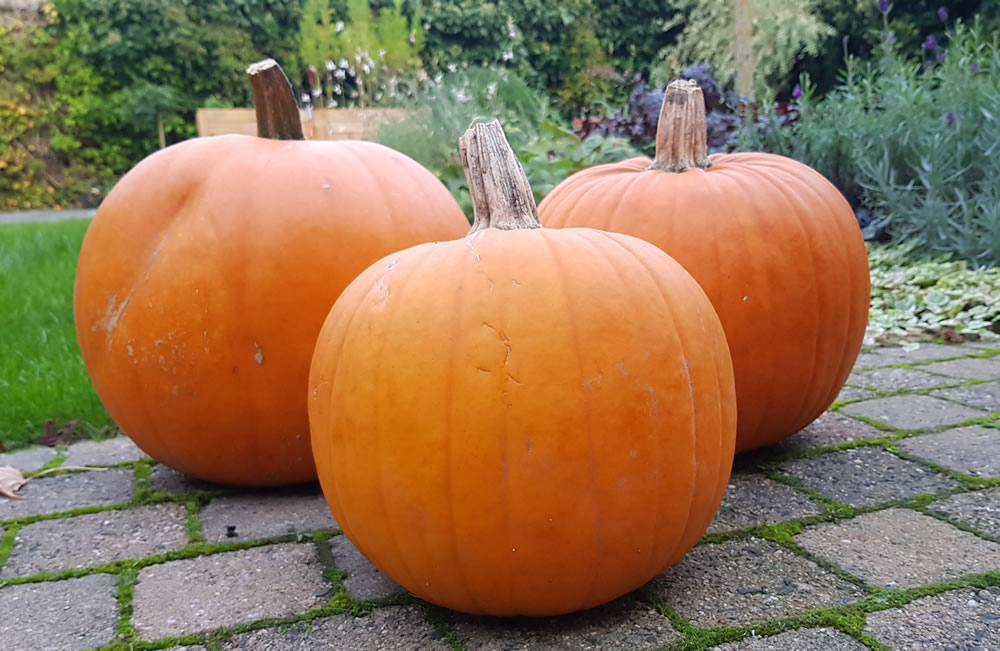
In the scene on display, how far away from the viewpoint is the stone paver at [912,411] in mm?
2348

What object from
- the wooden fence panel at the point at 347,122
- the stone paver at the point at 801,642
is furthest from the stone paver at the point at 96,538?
the wooden fence panel at the point at 347,122

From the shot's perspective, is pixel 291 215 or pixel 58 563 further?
pixel 291 215

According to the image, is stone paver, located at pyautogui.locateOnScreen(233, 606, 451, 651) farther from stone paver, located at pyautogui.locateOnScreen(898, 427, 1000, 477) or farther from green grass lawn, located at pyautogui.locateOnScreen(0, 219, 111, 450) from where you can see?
green grass lawn, located at pyautogui.locateOnScreen(0, 219, 111, 450)

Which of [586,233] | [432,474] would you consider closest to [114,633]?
[432,474]

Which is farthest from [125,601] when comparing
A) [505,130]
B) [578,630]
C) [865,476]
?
[505,130]

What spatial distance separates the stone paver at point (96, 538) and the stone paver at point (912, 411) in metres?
1.96

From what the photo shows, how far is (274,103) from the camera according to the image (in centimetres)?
213

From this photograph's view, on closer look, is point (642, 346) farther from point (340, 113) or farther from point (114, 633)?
point (340, 113)

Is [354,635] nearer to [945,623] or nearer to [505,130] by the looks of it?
[945,623]

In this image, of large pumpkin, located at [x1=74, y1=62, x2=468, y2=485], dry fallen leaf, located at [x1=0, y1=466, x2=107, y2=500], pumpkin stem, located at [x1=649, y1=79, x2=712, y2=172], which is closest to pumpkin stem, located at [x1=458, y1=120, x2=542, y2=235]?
large pumpkin, located at [x1=74, y1=62, x2=468, y2=485]

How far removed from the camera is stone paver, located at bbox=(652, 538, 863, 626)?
54.1 inches

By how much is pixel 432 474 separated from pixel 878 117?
460 cm

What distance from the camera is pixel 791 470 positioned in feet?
6.72

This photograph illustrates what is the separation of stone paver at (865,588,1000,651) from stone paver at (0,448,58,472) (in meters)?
2.16
